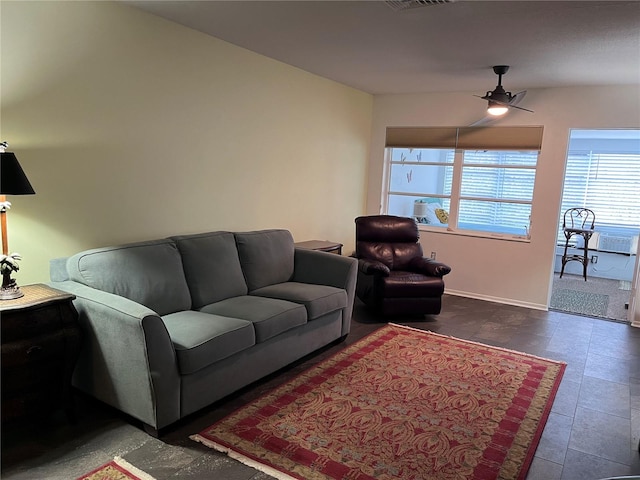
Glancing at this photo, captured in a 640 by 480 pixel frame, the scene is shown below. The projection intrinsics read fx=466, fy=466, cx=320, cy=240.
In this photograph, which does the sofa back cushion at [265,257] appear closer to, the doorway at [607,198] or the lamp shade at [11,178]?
the lamp shade at [11,178]

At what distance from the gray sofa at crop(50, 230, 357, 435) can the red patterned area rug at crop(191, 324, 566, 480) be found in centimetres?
25

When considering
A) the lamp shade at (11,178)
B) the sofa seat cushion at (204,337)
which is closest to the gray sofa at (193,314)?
the sofa seat cushion at (204,337)

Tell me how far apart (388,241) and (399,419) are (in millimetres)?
2695

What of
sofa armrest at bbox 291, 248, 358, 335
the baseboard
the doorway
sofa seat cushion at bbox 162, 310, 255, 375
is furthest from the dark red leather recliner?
the doorway

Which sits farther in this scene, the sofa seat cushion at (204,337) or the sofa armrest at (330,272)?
the sofa armrest at (330,272)

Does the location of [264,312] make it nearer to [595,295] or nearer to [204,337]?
[204,337]

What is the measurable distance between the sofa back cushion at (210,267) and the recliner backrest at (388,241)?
1863mm

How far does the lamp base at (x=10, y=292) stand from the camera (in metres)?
2.33

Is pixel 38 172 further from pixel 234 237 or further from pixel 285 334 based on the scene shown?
pixel 285 334

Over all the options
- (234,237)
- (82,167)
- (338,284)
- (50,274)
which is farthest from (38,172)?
(338,284)

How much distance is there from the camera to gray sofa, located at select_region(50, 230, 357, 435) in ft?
7.88

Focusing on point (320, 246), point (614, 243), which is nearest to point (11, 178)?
point (320, 246)

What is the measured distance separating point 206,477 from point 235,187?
8.42ft

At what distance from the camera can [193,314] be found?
9.76ft
